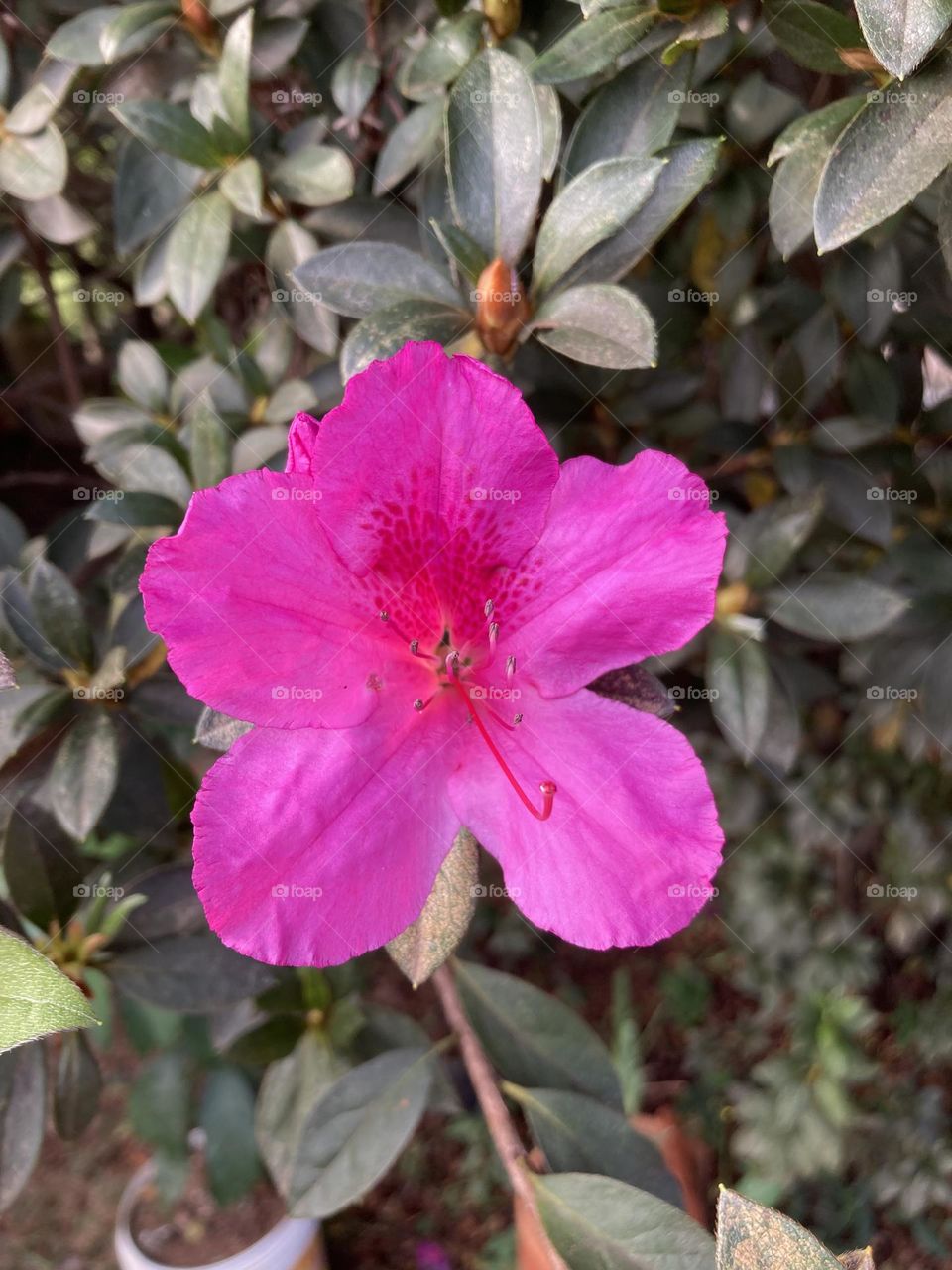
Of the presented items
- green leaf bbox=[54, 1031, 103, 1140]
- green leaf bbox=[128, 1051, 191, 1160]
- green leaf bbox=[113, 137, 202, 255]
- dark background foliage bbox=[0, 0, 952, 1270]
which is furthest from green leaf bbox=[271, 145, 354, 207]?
green leaf bbox=[128, 1051, 191, 1160]

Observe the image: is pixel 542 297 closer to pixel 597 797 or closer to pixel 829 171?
pixel 829 171

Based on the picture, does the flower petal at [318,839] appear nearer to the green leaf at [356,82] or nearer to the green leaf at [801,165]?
the green leaf at [801,165]

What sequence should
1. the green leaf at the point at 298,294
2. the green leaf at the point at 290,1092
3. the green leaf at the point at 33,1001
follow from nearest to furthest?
the green leaf at the point at 33,1001 → the green leaf at the point at 298,294 → the green leaf at the point at 290,1092

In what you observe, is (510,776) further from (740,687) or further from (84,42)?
(84,42)

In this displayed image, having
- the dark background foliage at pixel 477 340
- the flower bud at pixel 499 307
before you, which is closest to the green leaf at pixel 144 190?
the dark background foliage at pixel 477 340

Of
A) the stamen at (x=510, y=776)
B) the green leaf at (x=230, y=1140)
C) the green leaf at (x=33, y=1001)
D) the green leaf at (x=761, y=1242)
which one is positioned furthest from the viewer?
the green leaf at (x=230, y=1140)

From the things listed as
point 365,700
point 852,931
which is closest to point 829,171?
point 365,700
